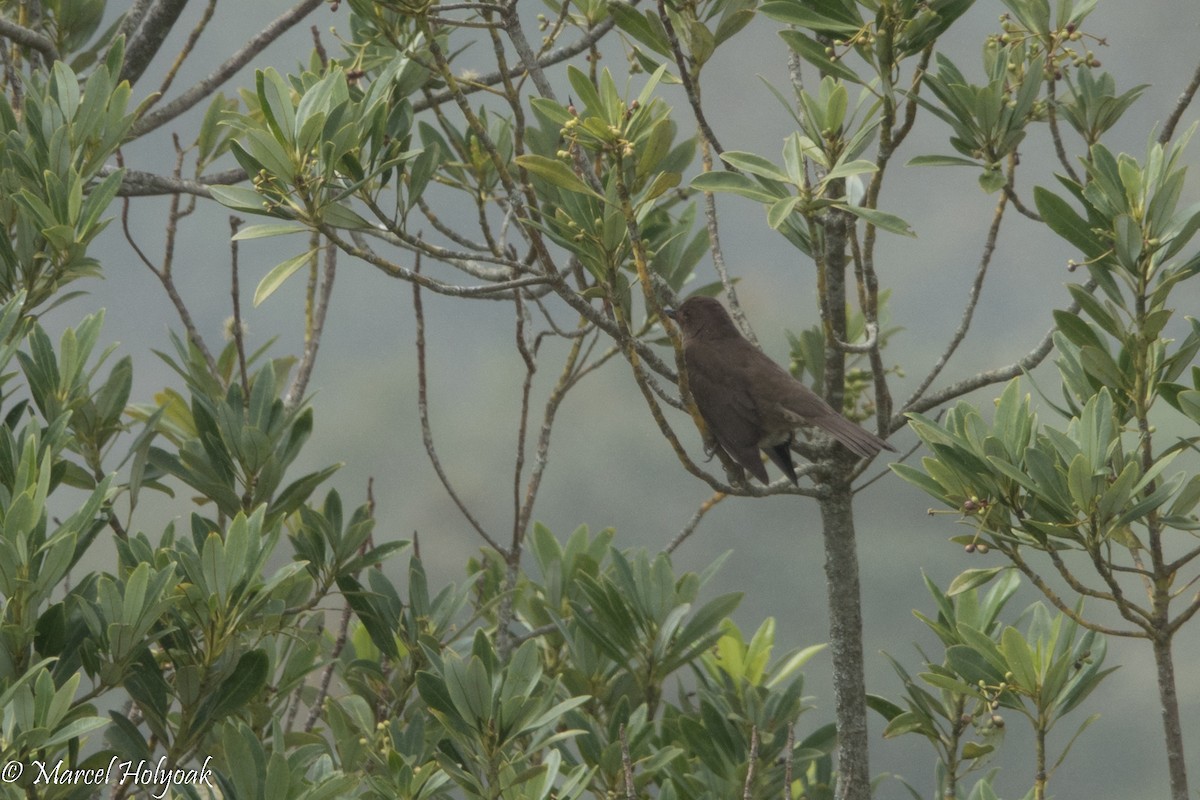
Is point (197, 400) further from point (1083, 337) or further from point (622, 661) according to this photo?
point (1083, 337)

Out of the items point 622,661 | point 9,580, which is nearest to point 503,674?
point 622,661

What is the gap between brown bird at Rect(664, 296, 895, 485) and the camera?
3682 millimetres

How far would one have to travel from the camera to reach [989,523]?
2.39 metres

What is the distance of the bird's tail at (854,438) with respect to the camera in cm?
281

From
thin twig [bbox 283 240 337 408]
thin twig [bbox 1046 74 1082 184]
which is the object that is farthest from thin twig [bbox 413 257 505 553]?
thin twig [bbox 1046 74 1082 184]

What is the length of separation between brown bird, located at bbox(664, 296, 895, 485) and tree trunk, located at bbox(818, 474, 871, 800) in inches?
10.8

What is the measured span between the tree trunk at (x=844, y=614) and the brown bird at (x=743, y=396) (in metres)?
0.27

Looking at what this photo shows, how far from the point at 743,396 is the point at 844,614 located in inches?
49.5

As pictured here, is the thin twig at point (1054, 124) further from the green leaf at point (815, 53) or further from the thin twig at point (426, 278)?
the thin twig at point (426, 278)

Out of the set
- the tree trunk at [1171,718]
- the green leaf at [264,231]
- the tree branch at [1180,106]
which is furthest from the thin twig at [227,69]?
the tree trunk at [1171,718]

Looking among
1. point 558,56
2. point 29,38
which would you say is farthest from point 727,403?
point 29,38

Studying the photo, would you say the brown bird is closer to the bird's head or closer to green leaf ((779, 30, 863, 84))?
the bird's head

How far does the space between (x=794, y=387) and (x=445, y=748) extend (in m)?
1.81

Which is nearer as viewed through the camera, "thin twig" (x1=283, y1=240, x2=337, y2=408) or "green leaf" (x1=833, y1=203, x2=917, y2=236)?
"green leaf" (x1=833, y1=203, x2=917, y2=236)
